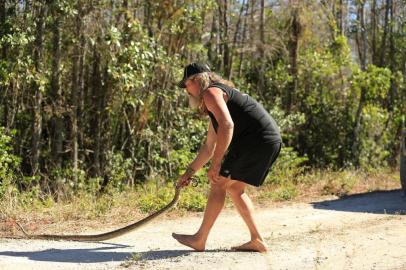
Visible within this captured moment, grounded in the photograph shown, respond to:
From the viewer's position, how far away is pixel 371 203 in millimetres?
8875

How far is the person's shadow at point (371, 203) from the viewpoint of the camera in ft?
27.1

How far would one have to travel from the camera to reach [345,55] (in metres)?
15.6

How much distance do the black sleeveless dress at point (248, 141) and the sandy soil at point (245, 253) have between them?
2.56 feet

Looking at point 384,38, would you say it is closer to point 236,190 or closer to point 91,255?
point 236,190

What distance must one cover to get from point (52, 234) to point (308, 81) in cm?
1053

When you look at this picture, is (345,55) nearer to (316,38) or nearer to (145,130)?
(316,38)

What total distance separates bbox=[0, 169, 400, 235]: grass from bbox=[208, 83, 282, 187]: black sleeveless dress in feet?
7.35

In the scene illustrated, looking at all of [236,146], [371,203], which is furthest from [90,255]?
[371,203]

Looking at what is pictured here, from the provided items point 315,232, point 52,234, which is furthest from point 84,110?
point 315,232

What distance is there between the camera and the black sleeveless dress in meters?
5.29

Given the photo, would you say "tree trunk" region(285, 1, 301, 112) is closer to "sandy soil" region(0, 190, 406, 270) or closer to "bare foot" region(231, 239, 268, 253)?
"sandy soil" region(0, 190, 406, 270)

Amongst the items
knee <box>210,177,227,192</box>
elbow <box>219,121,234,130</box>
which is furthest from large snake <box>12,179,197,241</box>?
elbow <box>219,121,234,130</box>

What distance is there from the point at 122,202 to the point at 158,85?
158 inches

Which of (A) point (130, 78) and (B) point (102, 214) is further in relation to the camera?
(A) point (130, 78)
